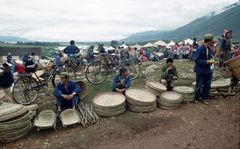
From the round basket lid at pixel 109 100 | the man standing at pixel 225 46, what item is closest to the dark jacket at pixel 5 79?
the round basket lid at pixel 109 100

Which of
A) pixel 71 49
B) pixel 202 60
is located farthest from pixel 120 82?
pixel 71 49

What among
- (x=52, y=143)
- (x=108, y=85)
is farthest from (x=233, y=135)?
(x=108, y=85)

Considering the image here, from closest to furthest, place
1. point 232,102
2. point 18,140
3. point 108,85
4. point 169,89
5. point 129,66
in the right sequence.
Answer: point 18,140
point 232,102
point 169,89
point 108,85
point 129,66

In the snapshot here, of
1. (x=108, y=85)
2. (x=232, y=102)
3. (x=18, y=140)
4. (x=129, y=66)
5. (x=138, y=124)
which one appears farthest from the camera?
(x=129, y=66)

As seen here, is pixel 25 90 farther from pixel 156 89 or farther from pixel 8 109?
pixel 156 89

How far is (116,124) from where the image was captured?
655 centimetres

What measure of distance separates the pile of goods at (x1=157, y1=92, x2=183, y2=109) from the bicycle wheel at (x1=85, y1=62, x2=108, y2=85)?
124 inches

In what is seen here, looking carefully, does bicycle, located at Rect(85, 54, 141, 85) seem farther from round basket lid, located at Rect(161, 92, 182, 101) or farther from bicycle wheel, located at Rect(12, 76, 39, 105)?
round basket lid, located at Rect(161, 92, 182, 101)

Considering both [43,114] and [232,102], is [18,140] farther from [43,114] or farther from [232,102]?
[232,102]

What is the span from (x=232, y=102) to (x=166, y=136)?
3.40m

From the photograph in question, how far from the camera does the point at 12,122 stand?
5984 mm

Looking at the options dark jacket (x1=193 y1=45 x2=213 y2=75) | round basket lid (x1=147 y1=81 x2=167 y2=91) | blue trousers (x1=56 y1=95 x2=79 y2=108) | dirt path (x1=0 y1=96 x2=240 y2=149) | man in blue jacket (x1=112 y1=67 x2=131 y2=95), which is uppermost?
dark jacket (x1=193 y1=45 x2=213 y2=75)

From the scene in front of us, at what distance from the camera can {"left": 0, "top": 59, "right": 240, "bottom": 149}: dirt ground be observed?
5.33 meters

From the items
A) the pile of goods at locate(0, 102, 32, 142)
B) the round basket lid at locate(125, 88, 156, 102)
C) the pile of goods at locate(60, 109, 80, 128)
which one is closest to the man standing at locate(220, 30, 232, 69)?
the round basket lid at locate(125, 88, 156, 102)
